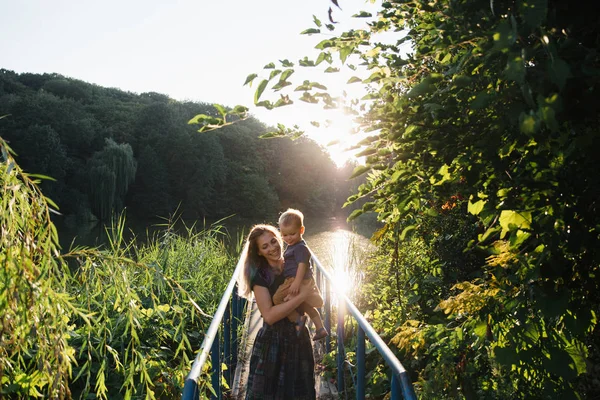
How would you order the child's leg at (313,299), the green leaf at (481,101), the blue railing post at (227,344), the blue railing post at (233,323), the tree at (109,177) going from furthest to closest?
1. the tree at (109,177)
2. the blue railing post at (233,323)
3. the blue railing post at (227,344)
4. the child's leg at (313,299)
5. the green leaf at (481,101)

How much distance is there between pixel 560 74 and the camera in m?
0.81

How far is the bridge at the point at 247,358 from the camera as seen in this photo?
67.3 inches

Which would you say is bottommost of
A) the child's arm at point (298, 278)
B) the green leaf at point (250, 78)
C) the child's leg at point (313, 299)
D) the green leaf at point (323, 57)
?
the child's leg at point (313, 299)

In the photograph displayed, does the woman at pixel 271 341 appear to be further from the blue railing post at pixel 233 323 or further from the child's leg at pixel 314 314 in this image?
the blue railing post at pixel 233 323

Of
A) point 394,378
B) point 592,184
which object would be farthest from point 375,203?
point 592,184

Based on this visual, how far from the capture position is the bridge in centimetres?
171

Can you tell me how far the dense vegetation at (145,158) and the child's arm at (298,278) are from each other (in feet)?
117

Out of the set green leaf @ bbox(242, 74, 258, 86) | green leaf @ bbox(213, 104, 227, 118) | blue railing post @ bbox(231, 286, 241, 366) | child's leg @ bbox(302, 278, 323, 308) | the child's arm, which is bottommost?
blue railing post @ bbox(231, 286, 241, 366)

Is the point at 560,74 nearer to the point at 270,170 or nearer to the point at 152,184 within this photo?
the point at 152,184

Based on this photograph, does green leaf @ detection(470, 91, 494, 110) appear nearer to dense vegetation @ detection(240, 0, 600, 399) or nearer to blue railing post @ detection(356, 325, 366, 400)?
dense vegetation @ detection(240, 0, 600, 399)

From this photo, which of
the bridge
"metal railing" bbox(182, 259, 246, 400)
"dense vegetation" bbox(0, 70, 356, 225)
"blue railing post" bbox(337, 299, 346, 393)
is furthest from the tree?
"blue railing post" bbox(337, 299, 346, 393)

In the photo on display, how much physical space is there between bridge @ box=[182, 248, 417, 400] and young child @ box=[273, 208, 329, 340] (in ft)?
0.63

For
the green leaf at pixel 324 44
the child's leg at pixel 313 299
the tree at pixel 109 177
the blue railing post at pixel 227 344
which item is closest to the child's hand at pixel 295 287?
the child's leg at pixel 313 299

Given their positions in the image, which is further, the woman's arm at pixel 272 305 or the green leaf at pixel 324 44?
the woman's arm at pixel 272 305
